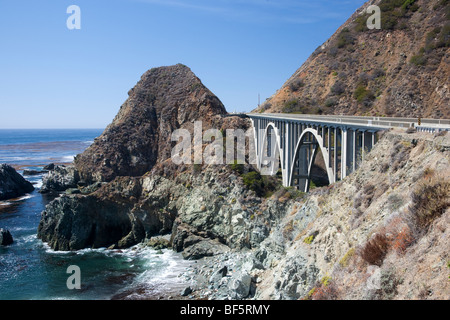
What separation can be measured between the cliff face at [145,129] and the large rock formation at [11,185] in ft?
49.7

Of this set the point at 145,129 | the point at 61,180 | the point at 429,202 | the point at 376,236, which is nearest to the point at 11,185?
the point at 61,180

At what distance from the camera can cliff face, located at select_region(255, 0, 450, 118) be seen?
152ft

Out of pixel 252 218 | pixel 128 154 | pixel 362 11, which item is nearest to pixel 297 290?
pixel 252 218

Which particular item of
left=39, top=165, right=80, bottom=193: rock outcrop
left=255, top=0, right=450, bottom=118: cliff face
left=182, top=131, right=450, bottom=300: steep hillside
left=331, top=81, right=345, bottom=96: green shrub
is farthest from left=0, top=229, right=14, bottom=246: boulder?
left=331, top=81, right=345, bottom=96: green shrub

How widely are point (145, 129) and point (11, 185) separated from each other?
104ft

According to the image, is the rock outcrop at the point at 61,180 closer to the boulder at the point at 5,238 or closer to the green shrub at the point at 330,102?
the boulder at the point at 5,238

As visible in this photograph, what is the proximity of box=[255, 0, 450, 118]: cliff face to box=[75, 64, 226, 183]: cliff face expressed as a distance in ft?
46.4

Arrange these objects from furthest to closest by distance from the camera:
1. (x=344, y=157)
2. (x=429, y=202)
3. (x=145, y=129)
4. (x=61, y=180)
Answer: (x=61, y=180) → (x=145, y=129) → (x=344, y=157) → (x=429, y=202)

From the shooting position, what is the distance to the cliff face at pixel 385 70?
152 feet

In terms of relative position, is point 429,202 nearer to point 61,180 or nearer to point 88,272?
point 88,272

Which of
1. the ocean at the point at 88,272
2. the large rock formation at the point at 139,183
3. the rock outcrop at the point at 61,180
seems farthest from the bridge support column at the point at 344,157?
the rock outcrop at the point at 61,180

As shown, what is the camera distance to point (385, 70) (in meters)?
55.7

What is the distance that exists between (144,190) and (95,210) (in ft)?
23.2

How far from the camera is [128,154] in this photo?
69812 millimetres
